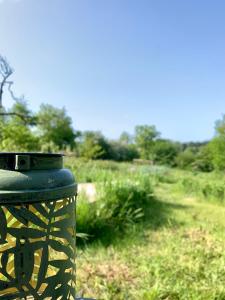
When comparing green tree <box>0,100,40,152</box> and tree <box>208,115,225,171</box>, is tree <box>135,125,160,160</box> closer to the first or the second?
tree <box>208,115,225,171</box>

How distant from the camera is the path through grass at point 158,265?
7.85 feet

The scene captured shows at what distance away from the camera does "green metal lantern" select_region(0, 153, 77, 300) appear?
3.36 feet

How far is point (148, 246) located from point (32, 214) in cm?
279

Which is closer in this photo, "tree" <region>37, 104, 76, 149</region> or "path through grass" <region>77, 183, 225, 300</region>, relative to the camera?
"path through grass" <region>77, 183, 225, 300</region>

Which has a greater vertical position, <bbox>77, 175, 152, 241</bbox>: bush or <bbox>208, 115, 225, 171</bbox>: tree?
<bbox>208, 115, 225, 171</bbox>: tree

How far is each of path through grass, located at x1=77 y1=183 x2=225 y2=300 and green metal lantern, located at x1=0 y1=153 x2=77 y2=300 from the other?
1.39 meters

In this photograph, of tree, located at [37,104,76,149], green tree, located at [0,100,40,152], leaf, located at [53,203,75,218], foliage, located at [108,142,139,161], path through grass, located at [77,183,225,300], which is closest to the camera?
leaf, located at [53,203,75,218]

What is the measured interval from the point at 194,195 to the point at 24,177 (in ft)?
20.5

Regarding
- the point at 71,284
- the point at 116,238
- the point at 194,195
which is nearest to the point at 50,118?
the point at 194,195

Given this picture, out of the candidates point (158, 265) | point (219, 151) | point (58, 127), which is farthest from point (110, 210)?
point (58, 127)

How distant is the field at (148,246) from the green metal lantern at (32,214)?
4.55 ft

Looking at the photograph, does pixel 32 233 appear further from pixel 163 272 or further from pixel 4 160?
pixel 163 272

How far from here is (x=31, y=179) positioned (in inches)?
41.4

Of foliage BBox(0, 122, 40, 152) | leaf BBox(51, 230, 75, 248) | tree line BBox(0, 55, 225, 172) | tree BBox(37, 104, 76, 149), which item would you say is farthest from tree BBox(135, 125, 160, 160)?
leaf BBox(51, 230, 75, 248)
